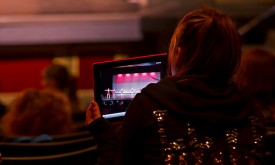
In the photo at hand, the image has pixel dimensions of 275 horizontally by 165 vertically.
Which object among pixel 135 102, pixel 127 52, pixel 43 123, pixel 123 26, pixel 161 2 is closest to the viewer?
pixel 135 102

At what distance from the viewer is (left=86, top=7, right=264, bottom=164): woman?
127 cm

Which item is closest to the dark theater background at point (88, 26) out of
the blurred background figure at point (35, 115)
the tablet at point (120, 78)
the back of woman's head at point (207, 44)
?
the blurred background figure at point (35, 115)

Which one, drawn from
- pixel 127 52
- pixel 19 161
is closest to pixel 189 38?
pixel 19 161

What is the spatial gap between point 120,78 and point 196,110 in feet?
1.27

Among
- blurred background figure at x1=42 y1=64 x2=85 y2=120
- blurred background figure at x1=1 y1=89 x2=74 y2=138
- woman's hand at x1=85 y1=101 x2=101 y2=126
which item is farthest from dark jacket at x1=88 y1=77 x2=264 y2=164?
blurred background figure at x1=42 y1=64 x2=85 y2=120

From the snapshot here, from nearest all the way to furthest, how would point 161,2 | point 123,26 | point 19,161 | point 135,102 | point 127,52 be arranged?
point 135,102 → point 19,161 → point 161,2 → point 123,26 → point 127,52

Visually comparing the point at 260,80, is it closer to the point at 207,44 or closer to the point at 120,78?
the point at 120,78

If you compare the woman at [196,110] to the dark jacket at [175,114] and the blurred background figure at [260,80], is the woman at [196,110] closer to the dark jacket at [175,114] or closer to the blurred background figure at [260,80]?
the dark jacket at [175,114]

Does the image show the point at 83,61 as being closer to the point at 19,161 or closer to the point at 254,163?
the point at 19,161

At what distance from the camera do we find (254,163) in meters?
1.37

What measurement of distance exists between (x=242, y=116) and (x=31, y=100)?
53.1 inches

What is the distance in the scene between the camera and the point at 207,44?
130 centimetres

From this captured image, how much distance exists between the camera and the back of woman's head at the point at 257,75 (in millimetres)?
2230

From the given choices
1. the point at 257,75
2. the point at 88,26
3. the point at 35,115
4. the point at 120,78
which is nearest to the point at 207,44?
the point at 120,78
